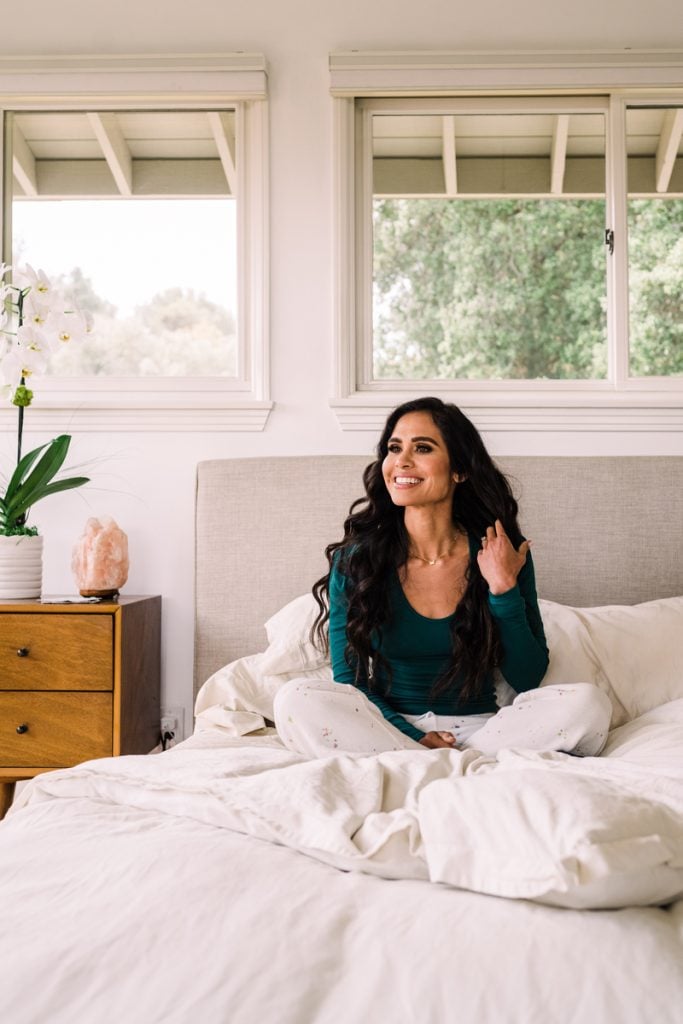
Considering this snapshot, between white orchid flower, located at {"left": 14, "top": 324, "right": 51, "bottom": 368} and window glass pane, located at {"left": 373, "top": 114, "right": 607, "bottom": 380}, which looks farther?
window glass pane, located at {"left": 373, "top": 114, "right": 607, "bottom": 380}

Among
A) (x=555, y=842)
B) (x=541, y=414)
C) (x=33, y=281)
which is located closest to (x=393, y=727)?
(x=555, y=842)

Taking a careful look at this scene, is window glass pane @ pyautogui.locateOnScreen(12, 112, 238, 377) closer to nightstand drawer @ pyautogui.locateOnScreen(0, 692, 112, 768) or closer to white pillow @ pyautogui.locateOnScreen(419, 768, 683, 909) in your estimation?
nightstand drawer @ pyautogui.locateOnScreen(0, 692, 112, 768)

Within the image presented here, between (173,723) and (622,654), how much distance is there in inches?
49.2

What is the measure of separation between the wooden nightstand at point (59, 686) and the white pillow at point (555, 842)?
1.30 metres

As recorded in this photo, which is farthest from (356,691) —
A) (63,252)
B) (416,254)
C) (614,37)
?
(614,37)

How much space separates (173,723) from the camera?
2.62 m

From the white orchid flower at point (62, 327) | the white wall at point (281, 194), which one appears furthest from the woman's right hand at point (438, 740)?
the white orchid flower at point (62, 327)

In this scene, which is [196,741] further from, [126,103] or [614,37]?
[614,37]

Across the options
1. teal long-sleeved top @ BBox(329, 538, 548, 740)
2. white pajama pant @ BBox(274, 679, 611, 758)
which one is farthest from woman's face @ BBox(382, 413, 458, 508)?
white pajama pant @ BBox(274, 679, 611, 758)

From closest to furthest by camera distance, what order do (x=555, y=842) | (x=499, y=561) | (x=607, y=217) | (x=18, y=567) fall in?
(x=555, y=842) < (x=499, y=561) < (x=18, y=567) < (x=607, y=217)

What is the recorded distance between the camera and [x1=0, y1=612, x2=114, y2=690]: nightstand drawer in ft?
7.20

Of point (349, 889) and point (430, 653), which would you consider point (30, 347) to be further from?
point (349, 889)

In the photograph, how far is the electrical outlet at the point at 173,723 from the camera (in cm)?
262

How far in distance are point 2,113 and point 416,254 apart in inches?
50.8
